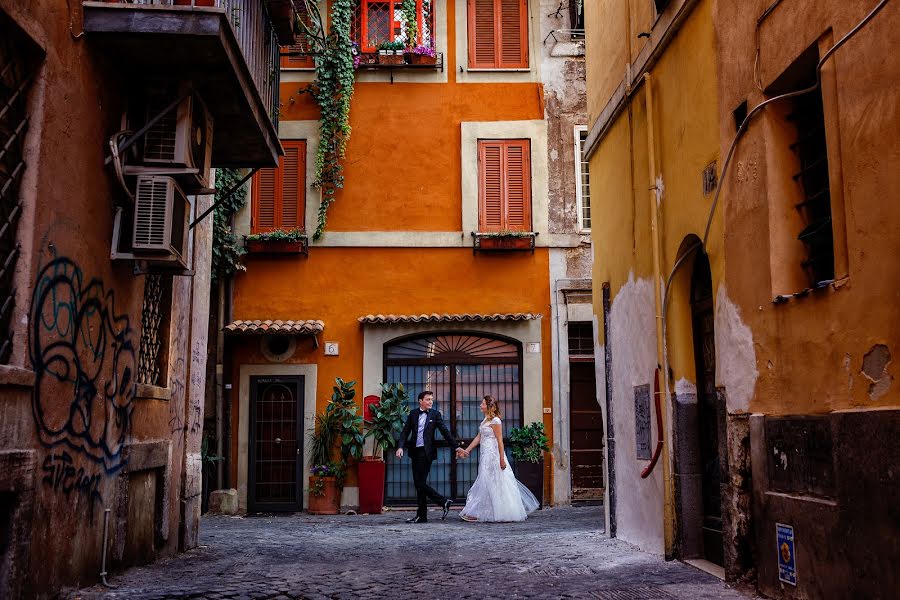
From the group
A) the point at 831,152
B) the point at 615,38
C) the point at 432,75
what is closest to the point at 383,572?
the point at 831,152

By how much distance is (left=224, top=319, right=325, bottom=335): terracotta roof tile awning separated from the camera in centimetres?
1577

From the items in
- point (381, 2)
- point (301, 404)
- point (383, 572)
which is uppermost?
point (381, 2)

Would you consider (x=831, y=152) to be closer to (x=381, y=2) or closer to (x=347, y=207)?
(x=347, y=207)

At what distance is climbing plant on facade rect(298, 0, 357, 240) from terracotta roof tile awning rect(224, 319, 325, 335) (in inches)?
81.9

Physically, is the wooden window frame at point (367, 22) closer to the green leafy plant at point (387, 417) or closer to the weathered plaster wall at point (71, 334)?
the green leafy plant at point (387, 417)

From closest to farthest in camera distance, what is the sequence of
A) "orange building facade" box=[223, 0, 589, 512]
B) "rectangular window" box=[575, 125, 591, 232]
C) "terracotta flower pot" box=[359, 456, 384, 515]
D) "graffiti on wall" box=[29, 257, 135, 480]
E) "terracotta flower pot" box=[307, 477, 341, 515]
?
1. "graffiti on wall" box=[29, 257, 135, 480]
2. "terracotta flower pot" box=[359, 456, 384, 515]
3. "terracotta flower pot" box=[307, 477, 341, 515]
4. "orange building facade" box=[223, 0, 589, 512]
5. "rectangular window" box=[575, 125, 591, 232]

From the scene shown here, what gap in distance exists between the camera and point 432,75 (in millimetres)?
17406

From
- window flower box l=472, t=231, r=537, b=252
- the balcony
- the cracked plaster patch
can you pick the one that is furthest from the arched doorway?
the cracked plaster patch

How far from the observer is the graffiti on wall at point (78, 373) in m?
6.18

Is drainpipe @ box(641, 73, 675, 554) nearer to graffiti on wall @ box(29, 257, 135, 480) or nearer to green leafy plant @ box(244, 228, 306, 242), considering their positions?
graffiti on wall @ box(29, 257, 135, 480)

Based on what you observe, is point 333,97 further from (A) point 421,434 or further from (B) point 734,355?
(B) point 734,355

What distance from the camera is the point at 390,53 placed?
1722cm

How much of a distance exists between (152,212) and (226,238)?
9.06 m

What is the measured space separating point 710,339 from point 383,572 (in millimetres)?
3323
